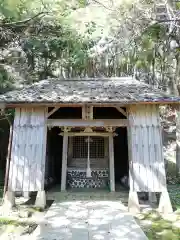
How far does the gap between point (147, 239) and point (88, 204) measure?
2.85 metres

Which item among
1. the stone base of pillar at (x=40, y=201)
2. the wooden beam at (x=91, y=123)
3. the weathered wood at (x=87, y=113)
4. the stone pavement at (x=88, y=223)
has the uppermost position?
the weathered wood at (x=87, y=113)

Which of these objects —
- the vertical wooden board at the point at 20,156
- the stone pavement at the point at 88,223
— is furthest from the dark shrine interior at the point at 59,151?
the stone pavement at the point at 88,223

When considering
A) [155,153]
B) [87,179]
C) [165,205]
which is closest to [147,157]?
[155,153]

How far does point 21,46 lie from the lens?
13.2 meters

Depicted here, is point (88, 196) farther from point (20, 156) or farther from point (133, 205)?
point (20, 156)

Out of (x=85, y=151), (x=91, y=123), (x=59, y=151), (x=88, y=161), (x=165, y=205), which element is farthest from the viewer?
(x=59, y=151)

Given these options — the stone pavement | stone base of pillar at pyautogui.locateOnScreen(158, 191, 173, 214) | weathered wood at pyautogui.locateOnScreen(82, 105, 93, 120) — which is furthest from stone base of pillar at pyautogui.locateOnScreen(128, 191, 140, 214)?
weathered wood at pyautogui.locateOnScreen(82, 105, 93, 120)

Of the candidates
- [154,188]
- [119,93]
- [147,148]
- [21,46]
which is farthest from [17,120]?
[21,46]

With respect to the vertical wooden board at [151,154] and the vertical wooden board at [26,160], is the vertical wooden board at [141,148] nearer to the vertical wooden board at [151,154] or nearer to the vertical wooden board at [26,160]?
the vertical wooden board at [151,154]

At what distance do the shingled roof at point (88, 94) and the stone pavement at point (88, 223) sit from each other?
3.09 m

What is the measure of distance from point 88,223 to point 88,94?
3937 mm

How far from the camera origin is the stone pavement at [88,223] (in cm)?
458

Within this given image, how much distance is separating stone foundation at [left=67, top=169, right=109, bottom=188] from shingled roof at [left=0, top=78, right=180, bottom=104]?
3.46 meters

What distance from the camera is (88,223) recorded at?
5348 millimetres
